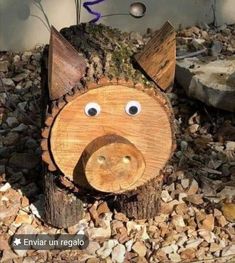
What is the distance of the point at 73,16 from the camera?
4332mm

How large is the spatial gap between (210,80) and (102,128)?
119 centimetres

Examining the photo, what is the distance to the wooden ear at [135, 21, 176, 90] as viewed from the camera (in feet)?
8.99

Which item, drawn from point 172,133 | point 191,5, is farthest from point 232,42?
point 172,133

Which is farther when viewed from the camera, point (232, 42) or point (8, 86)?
point (232, 42)

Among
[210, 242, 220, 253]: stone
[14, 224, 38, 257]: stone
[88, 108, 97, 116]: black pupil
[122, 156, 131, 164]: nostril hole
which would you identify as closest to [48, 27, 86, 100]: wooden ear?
[88, 108, 97, 116]: black pupil

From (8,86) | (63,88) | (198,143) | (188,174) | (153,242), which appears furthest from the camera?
(8,86)

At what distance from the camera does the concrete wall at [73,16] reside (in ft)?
13.9

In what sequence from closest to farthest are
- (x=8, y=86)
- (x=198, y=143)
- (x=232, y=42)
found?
(x=198, y=143) < (x=8, y=86) < (x=232, y=42)

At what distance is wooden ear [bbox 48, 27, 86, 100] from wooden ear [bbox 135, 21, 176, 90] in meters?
0.27

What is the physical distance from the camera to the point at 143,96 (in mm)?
2691

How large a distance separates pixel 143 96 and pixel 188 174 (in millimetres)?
741

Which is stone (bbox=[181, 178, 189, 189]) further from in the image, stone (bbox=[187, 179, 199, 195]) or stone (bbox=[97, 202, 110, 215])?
stone (bbox=[97, 202, 110, 215])

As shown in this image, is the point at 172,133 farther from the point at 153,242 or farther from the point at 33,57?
the point at 33,57

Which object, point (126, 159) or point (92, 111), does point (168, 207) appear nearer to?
point (126, 159)
